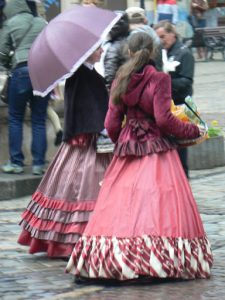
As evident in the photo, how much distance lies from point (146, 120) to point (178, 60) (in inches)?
105

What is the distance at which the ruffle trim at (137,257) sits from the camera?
20.8ft

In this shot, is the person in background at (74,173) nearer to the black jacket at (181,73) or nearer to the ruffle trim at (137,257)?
the ruffle trim at (137,257)

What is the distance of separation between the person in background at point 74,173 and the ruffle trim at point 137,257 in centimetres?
65

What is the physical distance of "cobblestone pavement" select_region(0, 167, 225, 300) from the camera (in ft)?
20.7

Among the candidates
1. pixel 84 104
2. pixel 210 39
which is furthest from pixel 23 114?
pixel 210 39

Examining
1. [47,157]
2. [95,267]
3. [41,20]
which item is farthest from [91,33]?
[47,157]

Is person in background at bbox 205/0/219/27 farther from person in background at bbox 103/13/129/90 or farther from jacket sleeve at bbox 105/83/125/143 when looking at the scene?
jacket sleeve at bbox 105/83/125/143

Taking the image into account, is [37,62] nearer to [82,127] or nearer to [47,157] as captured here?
[82,127]

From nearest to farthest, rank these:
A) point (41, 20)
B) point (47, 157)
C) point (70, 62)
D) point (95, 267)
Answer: point (95, 267)
point (70, 62)
point (41, 20)
point (47, 157)

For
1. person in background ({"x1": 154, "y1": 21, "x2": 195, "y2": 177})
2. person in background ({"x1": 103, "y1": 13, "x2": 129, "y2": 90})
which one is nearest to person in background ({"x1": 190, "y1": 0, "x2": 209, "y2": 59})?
person in background ({"x1": 154, "y1": 21, "x2": 195, "y2": 177})

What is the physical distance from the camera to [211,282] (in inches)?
258

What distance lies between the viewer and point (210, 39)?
1033 inches

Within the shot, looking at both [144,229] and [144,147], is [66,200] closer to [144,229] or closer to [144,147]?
[144,147]

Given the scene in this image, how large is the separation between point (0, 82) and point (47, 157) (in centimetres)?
101
